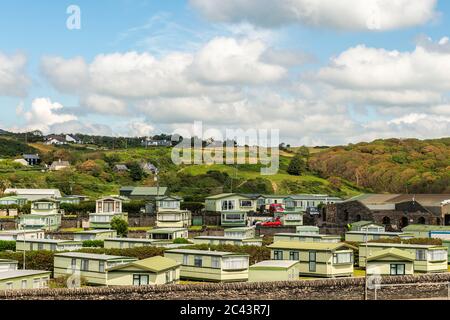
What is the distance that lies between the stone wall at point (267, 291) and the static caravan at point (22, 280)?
1.74m

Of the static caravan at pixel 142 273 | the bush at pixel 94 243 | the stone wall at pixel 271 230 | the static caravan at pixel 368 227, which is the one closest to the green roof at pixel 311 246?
the static caravan at pixel 142 273

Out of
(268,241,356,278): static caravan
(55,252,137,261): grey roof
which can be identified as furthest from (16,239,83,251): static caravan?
(268,241,356,278): static caravan

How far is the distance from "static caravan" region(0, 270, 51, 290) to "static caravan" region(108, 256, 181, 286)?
3.60 meters

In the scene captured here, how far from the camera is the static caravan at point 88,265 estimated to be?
3388 centimetres

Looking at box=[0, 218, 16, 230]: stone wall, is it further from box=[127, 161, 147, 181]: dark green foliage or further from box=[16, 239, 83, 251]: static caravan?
box=[127, 161, 147, 181]: dark green foliage

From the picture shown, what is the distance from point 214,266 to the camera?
35.3m

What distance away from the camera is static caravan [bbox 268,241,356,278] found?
3766 centimetres

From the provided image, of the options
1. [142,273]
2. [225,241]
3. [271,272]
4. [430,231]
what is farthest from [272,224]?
[142,273]

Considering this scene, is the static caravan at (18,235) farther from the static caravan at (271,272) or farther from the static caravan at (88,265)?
the static caravan at (271,272)

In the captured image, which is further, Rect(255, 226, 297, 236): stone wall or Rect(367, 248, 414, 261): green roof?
Rect(255, 226, 297, 236): stone wall

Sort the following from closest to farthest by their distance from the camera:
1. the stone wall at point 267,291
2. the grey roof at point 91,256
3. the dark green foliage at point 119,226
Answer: the stone wall at point 267,291
the grey roof at point 91,256
the dark green foliage at point 119,226

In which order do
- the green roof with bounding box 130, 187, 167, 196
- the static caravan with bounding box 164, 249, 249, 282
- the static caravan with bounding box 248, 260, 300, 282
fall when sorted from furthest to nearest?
the green roof with bounding box 130, 187, 167, 196 < the static caravan with bounding box 164, 249, 249, 282 < the static caravan with bounding box 248, 260, 300, 282
